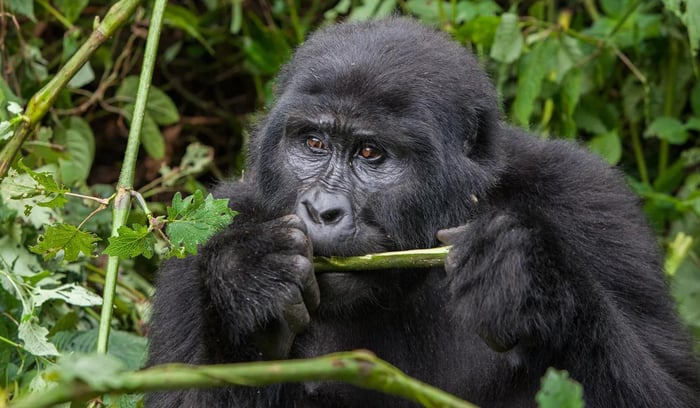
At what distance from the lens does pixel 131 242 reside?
10.1 ft

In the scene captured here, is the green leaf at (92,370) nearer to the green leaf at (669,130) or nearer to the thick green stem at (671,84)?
the green leaf at (669,130)

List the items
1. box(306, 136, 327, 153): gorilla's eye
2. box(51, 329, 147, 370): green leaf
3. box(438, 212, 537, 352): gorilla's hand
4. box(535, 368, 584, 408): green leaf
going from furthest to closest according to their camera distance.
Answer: box(51, 329, 147, 370): green leaf
box(306, 136, 327, 153): gorilla's eye
box(438, 212, 537, 352): gorilla's hand
box(535, 368, 584, 408): green leaf

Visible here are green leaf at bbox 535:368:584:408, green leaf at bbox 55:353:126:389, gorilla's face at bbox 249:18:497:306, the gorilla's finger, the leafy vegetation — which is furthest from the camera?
the leafy vegetation

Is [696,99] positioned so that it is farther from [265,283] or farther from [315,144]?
[265,283]

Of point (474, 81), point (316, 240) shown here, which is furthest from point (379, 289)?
point (474, 81)

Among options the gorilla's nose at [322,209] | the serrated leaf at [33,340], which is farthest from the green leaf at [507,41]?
the serrated leaf at [33,340]

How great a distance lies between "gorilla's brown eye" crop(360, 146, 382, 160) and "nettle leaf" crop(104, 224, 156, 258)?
0.74 metres

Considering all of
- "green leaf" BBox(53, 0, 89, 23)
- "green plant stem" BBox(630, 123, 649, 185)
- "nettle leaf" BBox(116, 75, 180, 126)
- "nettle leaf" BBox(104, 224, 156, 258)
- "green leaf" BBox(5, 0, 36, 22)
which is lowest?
"green plant stem" BBox(630, 123, 649, 185)

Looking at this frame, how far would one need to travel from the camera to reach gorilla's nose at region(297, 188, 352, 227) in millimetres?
3172

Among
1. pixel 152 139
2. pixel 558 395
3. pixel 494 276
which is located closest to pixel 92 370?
pixel 558 395

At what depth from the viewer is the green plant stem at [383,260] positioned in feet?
10.3

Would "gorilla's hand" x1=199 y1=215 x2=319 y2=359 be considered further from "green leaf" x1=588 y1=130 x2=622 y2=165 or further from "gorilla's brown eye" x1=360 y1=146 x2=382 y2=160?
"green leaf" x1=588 y1=130 x2=622 y2=165

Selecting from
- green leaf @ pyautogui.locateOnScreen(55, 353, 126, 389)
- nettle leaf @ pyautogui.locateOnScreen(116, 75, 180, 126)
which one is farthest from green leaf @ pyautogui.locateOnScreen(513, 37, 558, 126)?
green leaf @ pyautogui.locateOnScreen(55, 353, 126, 389)

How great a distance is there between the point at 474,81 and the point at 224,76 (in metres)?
3.64
